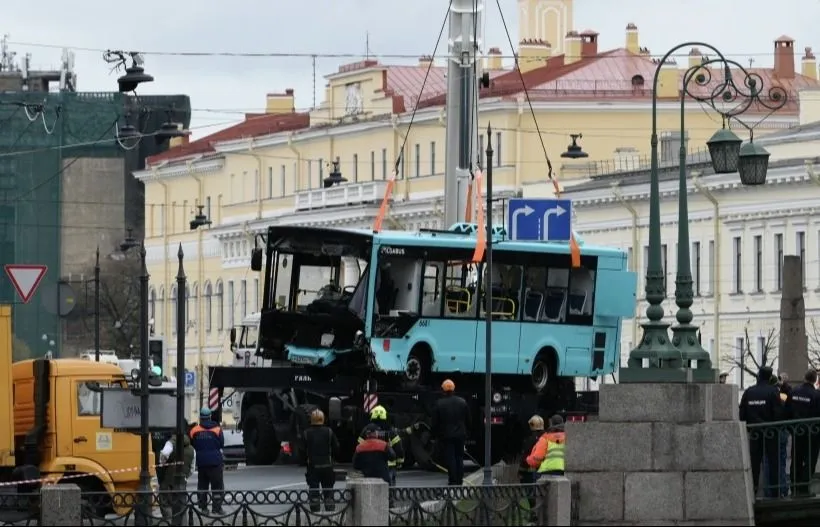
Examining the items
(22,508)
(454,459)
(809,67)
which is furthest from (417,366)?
(809,67)

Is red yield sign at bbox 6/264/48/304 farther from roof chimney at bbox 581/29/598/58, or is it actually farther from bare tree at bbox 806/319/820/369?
roof chimney at bbox 581/29/598/58

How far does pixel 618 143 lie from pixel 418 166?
916 cm

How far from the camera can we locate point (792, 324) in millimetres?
42000

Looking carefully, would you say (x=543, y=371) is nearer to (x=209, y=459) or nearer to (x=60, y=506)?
(x=209, y=459)

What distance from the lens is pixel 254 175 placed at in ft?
404

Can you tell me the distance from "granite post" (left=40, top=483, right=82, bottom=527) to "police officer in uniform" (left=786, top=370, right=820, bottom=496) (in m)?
7.51

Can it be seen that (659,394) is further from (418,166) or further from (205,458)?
(418,166)

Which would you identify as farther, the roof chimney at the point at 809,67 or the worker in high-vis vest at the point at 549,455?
the roof chimney at the point at 809,67

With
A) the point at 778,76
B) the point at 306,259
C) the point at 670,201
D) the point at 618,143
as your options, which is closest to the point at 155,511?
the point at 306,259

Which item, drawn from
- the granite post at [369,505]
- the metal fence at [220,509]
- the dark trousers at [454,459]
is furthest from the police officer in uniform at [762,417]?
the granite post at [369,505]

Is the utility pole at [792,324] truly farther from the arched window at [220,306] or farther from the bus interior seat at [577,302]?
the arched window at [220,306]

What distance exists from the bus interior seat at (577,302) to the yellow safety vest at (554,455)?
11478 millimetres

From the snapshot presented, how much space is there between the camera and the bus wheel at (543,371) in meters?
43.4

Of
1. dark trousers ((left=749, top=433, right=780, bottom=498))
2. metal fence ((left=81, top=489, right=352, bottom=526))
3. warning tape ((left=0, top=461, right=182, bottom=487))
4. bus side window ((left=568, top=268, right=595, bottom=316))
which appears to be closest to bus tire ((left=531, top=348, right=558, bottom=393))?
bus side window ((left=568, top=268, right=595, bottom=316))
